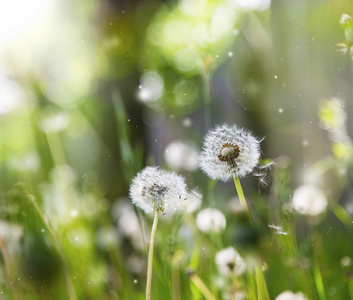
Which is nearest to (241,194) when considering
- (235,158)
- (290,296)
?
(235,158)

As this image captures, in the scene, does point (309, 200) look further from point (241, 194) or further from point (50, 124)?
point (50, 124)

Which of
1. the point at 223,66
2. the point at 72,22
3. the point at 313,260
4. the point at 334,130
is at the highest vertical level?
the point at 72,22

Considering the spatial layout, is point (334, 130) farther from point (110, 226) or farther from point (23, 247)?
point (23, 247)

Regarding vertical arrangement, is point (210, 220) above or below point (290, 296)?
above

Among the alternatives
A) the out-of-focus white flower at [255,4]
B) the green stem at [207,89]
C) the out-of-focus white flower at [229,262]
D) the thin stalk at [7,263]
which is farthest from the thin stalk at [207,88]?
the thin stalk at [7,263]

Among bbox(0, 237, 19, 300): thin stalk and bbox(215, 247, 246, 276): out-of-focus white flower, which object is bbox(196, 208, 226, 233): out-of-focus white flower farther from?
bbox(0, 237, 19, 300): thin stalk

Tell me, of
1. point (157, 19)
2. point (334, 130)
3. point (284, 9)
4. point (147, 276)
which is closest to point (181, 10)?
point (157, 19)

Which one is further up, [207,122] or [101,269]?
[207,122]
